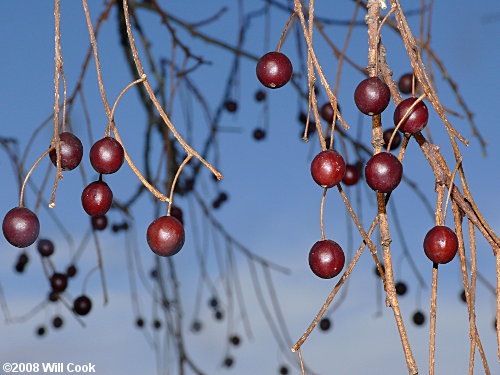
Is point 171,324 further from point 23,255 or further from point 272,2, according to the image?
point 272,2

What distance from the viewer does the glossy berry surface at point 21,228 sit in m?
0.74

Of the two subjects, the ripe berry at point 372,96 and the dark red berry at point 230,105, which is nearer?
the ripe berry at point 372,96

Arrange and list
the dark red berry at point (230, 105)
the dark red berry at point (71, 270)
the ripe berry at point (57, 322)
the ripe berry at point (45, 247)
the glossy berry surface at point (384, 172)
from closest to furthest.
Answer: the glossy berry surface at point (384, 172)
the ripe berry at point (45, 247)
the dark red berry at point (71, 270)
the ripe berry at point (57, 322)
the dark red berry at point (230, 105)

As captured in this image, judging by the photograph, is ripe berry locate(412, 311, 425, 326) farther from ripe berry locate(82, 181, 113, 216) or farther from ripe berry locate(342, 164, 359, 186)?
ripe berry locate(82, 181, 113, 216)

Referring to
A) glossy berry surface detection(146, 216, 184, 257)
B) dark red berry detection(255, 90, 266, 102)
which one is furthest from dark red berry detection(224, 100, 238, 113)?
glossy berry surface detection(146, 216, 184, 257)

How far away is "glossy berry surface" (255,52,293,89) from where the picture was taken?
73cm

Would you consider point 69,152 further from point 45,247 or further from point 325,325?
point 325,325


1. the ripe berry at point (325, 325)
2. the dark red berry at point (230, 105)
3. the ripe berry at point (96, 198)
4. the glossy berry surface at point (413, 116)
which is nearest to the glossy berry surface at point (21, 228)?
the ripe berry at point (96, 198)

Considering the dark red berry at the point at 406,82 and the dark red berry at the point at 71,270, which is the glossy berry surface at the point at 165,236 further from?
the dark red berry at the point at 71,270

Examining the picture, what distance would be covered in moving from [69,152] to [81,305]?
25.2 inches

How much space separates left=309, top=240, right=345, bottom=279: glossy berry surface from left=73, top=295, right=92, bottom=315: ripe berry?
73cm

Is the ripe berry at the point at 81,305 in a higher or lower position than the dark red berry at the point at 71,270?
lower

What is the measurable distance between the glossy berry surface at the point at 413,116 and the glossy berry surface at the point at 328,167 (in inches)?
3.0

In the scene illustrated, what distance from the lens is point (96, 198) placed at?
28.1 inches
